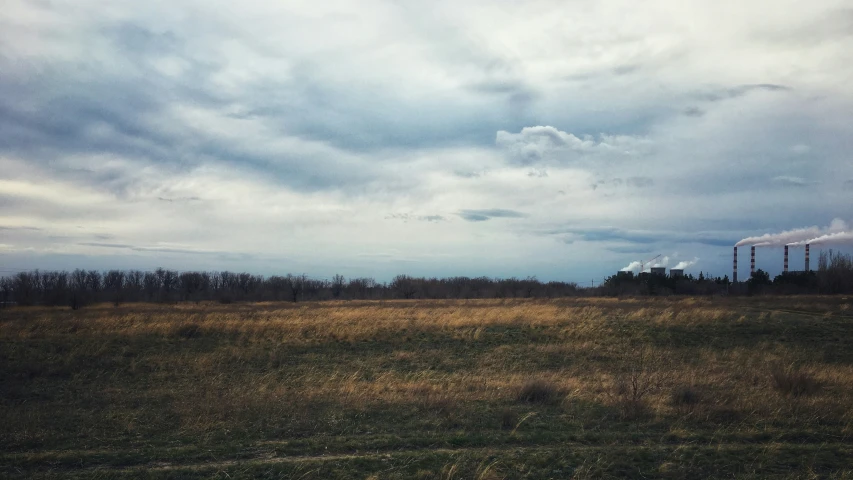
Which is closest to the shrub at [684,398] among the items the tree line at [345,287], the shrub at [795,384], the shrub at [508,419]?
the shrub at [795,384]

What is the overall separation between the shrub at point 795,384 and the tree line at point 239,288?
206ft

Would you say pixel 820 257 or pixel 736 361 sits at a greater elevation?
pixel 820 257

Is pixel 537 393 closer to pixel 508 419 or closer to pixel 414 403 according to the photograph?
pixel 508 419

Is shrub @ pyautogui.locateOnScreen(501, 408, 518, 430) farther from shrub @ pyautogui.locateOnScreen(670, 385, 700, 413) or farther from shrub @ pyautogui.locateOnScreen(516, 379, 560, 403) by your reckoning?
shrub @ pyautogui.locateOnScreen(670, 385, 700, 413)

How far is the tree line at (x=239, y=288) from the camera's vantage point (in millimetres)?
79438

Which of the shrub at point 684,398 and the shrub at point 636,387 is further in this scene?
the shrub at point 684,398

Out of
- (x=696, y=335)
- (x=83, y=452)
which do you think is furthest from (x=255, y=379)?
(x=696, y=335)

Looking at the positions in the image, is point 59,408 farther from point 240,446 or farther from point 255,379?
point 240,446

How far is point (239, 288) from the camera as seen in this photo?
106312 millimetres

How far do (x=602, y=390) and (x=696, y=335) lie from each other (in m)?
14.0

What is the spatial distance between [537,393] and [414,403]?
2.72 metres

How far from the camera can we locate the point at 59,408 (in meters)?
12.1

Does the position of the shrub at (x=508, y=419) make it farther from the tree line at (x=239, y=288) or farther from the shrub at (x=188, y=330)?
the tree line at (x=239, y=288)

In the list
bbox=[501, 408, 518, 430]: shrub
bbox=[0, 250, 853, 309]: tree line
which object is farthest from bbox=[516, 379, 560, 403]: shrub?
bbox=[0, 250, 853, 309]: tree line
